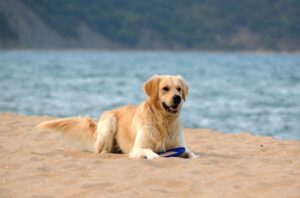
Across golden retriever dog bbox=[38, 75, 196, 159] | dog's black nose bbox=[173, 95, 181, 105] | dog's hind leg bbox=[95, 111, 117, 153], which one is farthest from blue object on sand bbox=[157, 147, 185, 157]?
dog's hind leg bbox=[95, 111, 117, 153]

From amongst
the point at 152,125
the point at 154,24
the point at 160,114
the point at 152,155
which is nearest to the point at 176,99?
the point at 160,114

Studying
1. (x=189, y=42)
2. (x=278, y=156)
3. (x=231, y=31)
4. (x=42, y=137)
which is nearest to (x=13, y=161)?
(x=42, y=137)

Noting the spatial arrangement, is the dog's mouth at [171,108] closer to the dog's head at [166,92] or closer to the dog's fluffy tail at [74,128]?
the dog's head at [166,92]

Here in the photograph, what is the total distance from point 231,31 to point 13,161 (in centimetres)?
15847

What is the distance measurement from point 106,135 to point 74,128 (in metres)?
0.46

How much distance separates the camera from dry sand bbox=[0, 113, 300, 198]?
520 cm

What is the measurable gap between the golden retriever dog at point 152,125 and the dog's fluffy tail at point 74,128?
0.45 ft

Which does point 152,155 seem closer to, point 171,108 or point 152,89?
point 171,108

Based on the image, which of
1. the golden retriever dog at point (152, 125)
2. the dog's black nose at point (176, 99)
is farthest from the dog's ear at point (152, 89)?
the dog's black nose at point (176, 99)

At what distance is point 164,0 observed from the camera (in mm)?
167250

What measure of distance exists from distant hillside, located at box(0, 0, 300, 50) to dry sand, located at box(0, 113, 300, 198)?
106 m

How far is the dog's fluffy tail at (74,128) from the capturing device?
25.9 feet

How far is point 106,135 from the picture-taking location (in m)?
7.79

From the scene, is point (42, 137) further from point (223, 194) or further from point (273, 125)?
point (273, 125)
